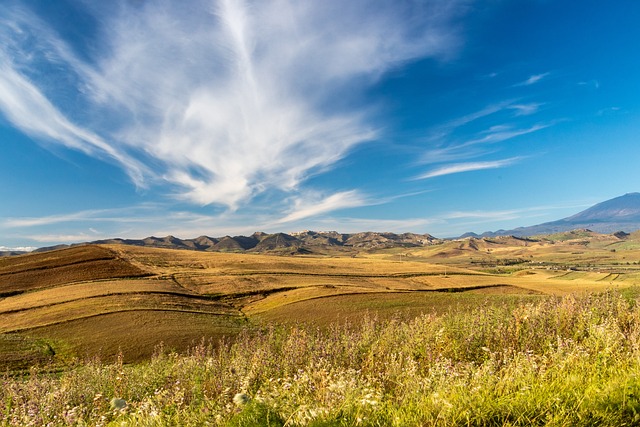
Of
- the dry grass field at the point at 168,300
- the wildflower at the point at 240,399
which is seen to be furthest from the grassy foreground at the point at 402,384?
the dry grass field at the point at 168,300

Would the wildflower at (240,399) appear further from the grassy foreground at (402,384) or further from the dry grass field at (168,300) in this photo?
the dry grass field at (168,300)

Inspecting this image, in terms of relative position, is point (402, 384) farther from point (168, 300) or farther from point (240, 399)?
point (168, 300)

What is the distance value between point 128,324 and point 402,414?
3188cm

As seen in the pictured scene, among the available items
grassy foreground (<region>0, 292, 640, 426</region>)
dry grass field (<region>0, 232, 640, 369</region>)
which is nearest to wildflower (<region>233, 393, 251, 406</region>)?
grassy foreground (<region>0, 292, 640, 426</region>)

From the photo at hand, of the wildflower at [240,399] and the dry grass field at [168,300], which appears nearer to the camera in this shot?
the wildflower at [240,399]

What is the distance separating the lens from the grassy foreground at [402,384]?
5.09m

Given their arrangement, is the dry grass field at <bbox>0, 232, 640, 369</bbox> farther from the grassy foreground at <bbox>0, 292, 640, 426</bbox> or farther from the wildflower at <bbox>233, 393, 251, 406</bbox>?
the wildflower at <bbox>233, 393, 251, 406</bbox>

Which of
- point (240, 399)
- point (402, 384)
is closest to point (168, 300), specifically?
point (402, 384)

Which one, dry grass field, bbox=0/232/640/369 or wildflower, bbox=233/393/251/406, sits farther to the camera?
dry grass field, bbox=0/232/640/369

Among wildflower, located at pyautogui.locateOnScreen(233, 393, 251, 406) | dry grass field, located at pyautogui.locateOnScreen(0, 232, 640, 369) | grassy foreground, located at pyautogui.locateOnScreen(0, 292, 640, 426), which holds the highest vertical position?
wildflower, located at pyautogui.locateOnScreen(233, 393, 251, 406)

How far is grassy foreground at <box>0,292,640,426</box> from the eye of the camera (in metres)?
5.09

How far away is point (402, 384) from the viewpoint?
6.61 metres

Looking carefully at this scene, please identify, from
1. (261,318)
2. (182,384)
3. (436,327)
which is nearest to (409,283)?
(261,318)

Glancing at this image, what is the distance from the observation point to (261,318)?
3581 centimetres
